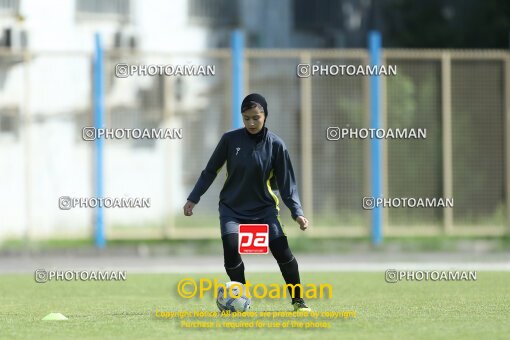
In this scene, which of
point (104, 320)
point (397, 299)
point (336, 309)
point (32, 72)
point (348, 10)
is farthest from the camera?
point (348, 10)

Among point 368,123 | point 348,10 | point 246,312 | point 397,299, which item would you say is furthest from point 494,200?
point 246,312

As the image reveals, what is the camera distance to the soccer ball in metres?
10.4

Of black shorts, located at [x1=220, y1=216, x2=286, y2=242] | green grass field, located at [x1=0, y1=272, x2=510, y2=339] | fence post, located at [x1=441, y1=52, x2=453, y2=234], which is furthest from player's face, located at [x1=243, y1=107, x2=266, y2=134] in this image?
fence post, located at [x1=441, y1=52, x2=453, y2=234]

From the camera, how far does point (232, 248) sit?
10508 millimetres

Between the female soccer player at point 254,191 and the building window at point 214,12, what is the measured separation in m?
17.1

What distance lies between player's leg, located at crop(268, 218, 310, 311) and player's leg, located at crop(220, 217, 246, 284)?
0.29 m

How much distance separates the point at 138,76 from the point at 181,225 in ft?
9.65

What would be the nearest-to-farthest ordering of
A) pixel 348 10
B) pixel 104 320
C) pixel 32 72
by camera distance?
pixel 104 320
pixel 32 72
pixel 348 10

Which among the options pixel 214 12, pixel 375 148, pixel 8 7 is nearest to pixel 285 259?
pixel 375 148

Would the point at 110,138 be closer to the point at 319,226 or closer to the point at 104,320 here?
the point at 319,226

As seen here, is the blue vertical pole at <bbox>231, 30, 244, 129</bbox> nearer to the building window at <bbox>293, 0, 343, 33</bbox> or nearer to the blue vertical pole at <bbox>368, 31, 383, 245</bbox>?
the blue vertical pole at <bbox>368, 31, 383, 245</bbox>

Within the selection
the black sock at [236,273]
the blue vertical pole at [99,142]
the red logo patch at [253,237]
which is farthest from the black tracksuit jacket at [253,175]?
the blue vertical pole at [99,142]

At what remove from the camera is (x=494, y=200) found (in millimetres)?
25391

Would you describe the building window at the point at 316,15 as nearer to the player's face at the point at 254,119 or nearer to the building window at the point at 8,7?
the building window at the point at 8,7
